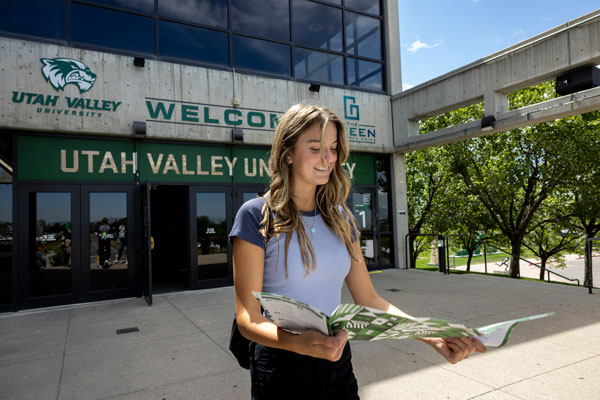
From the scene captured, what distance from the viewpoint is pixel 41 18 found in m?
6.89

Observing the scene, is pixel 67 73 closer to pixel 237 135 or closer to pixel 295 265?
pixel 237 135

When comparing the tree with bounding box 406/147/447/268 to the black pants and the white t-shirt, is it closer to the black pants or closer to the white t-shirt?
the white t-shirt

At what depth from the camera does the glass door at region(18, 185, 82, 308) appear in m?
6.59

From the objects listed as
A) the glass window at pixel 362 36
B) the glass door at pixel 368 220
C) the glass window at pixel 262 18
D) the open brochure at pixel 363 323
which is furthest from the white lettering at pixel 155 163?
the open brochure at pixel 363 323

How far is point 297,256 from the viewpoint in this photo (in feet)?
4.13

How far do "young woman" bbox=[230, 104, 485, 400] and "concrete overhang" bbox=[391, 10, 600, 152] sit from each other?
272 inches

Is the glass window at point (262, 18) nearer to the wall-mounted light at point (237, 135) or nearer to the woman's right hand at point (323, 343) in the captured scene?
the wall-mounted light at point (237, 135)

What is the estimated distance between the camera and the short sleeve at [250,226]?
1210 mm

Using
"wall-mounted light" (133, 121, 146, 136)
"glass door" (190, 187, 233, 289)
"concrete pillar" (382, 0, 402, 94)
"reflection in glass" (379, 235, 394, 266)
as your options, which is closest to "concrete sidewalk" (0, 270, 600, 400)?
"glass door" (190, 187, 233, 289)

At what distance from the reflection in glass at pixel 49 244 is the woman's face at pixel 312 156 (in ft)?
22.6

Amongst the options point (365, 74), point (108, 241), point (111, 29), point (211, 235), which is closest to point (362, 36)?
point (365, 74)

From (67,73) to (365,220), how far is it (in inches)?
285

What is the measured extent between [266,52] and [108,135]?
Result: 392 centimetres

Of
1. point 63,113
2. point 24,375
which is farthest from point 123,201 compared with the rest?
point 24,375
